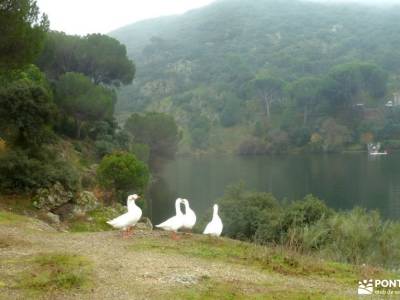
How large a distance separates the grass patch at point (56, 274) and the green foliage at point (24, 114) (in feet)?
48.7

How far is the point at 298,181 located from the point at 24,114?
3418 cm

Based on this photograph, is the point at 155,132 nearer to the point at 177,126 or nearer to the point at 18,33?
the point at 177,126

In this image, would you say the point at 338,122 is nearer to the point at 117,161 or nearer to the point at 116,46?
the point at 116,46

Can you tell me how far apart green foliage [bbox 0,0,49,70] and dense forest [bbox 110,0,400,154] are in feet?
253

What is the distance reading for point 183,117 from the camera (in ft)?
346

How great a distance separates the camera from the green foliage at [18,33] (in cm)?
1501

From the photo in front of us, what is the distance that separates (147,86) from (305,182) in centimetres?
7271

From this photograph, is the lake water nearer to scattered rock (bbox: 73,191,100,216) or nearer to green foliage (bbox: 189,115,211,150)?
scattered rock (bbox: 73,191,100,216)

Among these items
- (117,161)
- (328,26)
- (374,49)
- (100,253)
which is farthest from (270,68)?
(100,253)

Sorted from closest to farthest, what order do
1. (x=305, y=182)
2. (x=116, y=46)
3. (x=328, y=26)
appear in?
(x=116, y=46)
(x=305, y=182)
(x=328, y=26)

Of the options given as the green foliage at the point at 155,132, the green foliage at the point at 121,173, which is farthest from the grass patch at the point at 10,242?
the green foliage at the point at 155,132

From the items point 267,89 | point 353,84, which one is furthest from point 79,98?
point 267,89

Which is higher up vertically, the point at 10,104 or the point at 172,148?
the point at 10,104

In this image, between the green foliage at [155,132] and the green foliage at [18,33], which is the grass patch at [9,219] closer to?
the green foliage at [18,33]
